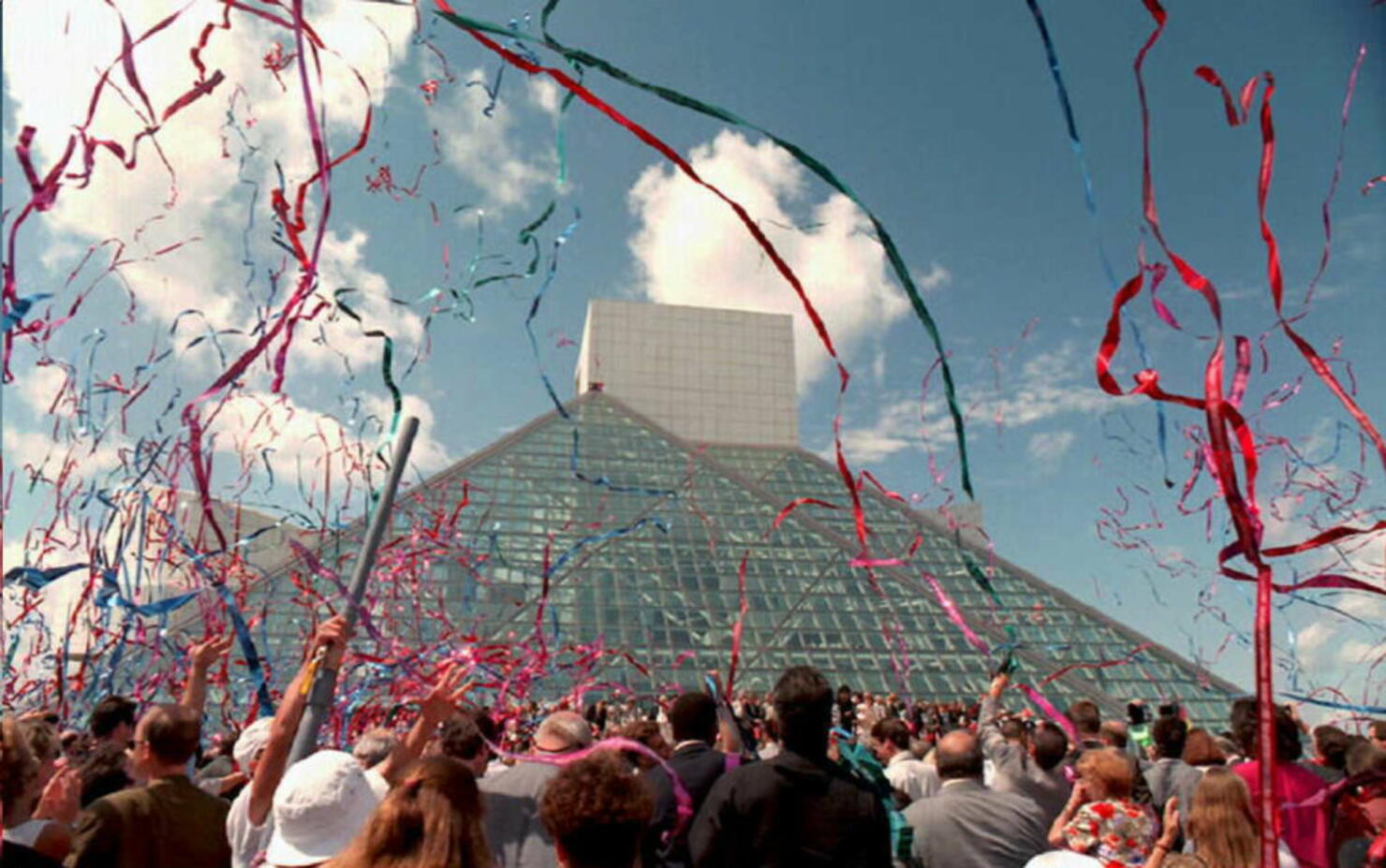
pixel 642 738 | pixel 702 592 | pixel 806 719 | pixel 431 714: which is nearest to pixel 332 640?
pixel 431 714

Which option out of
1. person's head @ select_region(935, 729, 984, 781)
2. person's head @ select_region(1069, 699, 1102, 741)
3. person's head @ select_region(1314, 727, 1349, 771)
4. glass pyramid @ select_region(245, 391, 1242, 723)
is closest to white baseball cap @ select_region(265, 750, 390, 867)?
person's head @ select_region(935, 729, 984, 781)

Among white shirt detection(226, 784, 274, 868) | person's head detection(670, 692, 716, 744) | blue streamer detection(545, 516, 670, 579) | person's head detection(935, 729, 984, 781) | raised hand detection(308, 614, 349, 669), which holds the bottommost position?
white shirt detection(226, 784, 274, 868)

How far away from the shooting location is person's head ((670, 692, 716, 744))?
3.07 meters

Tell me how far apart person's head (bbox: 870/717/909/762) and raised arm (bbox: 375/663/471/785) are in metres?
2.65

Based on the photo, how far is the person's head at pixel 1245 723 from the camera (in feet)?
11.8

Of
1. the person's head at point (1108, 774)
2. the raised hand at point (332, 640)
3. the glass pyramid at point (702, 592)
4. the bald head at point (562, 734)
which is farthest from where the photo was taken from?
the glass pyramid at point (702, 592)

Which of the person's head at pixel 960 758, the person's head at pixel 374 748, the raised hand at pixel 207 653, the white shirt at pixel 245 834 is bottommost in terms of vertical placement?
the white shirt at pixel 245 834

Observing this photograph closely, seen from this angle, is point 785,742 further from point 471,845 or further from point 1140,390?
point 1140,390

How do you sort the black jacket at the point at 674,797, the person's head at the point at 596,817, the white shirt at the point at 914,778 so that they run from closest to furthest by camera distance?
the person's head at the point at 596,817 < the black jacket at the point at 674,797 < the white shirt at the point at 914,778

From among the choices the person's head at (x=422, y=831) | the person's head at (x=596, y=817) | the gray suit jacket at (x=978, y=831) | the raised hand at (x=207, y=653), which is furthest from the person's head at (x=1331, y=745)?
the raised hand at (x=207, y=653)

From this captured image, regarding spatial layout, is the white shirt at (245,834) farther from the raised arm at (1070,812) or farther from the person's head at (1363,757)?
the person's head at (1363,757)

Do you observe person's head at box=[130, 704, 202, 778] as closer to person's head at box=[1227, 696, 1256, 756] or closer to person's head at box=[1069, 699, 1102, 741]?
person's head at box=[1227, 696, 1256, 756]

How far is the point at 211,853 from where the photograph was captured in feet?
7.97

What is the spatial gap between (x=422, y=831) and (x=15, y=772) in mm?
1377
